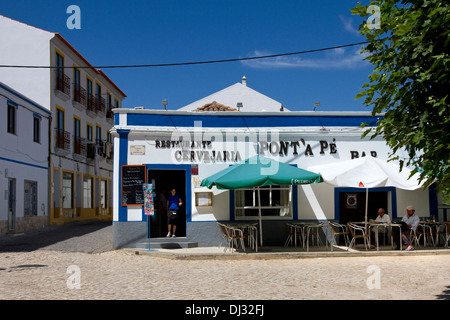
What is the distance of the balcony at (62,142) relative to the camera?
25811mm

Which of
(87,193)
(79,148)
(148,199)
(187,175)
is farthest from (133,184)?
(87,193)

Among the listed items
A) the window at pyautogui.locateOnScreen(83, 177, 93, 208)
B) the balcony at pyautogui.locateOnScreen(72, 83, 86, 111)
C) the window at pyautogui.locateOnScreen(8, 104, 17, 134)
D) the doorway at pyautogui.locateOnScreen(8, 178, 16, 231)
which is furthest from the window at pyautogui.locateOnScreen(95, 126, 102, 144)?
the doorway at pyautogui.locateOnScreen(8, 178, 16, 231)

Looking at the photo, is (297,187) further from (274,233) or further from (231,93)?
(231,93)

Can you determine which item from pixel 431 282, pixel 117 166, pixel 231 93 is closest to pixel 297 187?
pixel 117 166

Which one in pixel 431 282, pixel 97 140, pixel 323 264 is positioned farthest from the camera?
pixel 97 140

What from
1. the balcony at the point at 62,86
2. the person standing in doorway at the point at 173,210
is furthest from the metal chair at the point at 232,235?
the balcony at the point at 62,86

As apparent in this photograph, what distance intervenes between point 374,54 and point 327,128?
8471 millimetres

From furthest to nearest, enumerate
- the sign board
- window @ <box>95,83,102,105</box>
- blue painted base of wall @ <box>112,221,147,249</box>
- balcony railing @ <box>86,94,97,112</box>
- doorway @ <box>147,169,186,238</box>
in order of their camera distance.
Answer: window @ <box>95,83,102,105</box>
balcony railing @ <box>86,94,97,112</box>
doorway @ <box>147,169,186,238</box>
blue painted base of wall @ <box>112,221,147,249</box>
the sign board

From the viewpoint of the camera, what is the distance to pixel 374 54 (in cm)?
669

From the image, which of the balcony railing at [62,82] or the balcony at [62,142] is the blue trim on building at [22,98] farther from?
the balcony railing at [62,82]

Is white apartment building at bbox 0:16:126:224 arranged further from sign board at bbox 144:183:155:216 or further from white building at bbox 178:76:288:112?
sign board at bbox 144:183:155:216

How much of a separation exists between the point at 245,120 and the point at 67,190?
16.0 m

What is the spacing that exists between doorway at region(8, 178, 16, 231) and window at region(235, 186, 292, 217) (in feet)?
34.5

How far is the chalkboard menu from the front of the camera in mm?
14406
